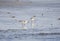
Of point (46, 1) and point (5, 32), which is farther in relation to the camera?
point (46, 1)

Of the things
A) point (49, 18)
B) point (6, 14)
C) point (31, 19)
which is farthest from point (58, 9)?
point (6, 14)

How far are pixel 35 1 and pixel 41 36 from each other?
0.35 metres

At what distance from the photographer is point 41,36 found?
104 centimetres

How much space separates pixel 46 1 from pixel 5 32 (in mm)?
458

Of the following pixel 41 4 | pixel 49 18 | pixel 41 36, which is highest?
pixel 41 4

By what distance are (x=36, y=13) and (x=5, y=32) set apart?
0.31m

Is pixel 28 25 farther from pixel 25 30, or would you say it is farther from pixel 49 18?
pixel 49 18

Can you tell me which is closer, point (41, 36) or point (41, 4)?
point (41, 36)

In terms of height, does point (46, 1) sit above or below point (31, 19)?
above

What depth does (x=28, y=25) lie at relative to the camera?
1.08 meters

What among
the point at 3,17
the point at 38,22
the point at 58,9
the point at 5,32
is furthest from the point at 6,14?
the point at 58,9

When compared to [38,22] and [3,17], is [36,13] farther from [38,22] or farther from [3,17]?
[3,17]

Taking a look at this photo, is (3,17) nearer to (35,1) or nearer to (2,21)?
(2,21)

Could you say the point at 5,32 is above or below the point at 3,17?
below
